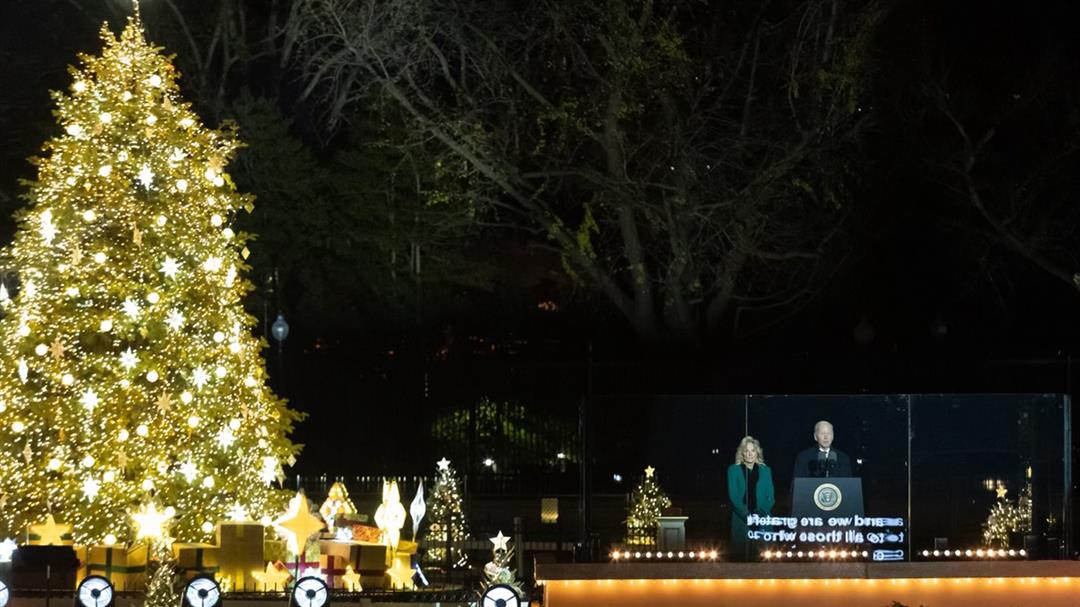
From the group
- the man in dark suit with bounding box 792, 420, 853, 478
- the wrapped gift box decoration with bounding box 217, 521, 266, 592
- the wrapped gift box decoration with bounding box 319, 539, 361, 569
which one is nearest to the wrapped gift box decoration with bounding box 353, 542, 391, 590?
the wrapped gift box decoration with bounding box 319, 539, 361, 569

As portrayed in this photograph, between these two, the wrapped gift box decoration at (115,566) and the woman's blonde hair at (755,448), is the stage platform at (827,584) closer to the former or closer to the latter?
the woman's blonde hair at (755,448)

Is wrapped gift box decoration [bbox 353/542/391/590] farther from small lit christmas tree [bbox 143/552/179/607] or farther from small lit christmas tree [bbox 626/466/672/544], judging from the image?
small lit christmas tree [bbox 626/466/672/544]

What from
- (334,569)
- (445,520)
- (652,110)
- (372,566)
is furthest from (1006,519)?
(652,110)

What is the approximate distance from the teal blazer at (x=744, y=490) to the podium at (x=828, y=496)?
1.03 ft

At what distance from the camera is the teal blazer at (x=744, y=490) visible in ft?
61.4

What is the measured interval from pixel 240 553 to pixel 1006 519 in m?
8.58

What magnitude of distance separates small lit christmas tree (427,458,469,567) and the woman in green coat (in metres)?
3.28

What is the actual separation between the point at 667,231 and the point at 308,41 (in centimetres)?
704

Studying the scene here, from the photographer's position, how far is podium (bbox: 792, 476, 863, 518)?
18469 mm

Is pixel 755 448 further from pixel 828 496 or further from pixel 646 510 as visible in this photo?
pixel 646 510

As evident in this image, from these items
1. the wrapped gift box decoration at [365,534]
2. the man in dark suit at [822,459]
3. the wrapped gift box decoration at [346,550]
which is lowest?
the wrapped gift box decoration at [346,550]

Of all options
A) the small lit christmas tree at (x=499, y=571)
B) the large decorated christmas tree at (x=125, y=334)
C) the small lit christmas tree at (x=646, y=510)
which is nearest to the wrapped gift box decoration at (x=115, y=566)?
the large decorated christmas tree at (x=125, y=334)

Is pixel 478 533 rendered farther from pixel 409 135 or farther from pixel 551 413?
pixel 409 135

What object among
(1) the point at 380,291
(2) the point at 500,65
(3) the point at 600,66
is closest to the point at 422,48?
(2) the point at 500,65
